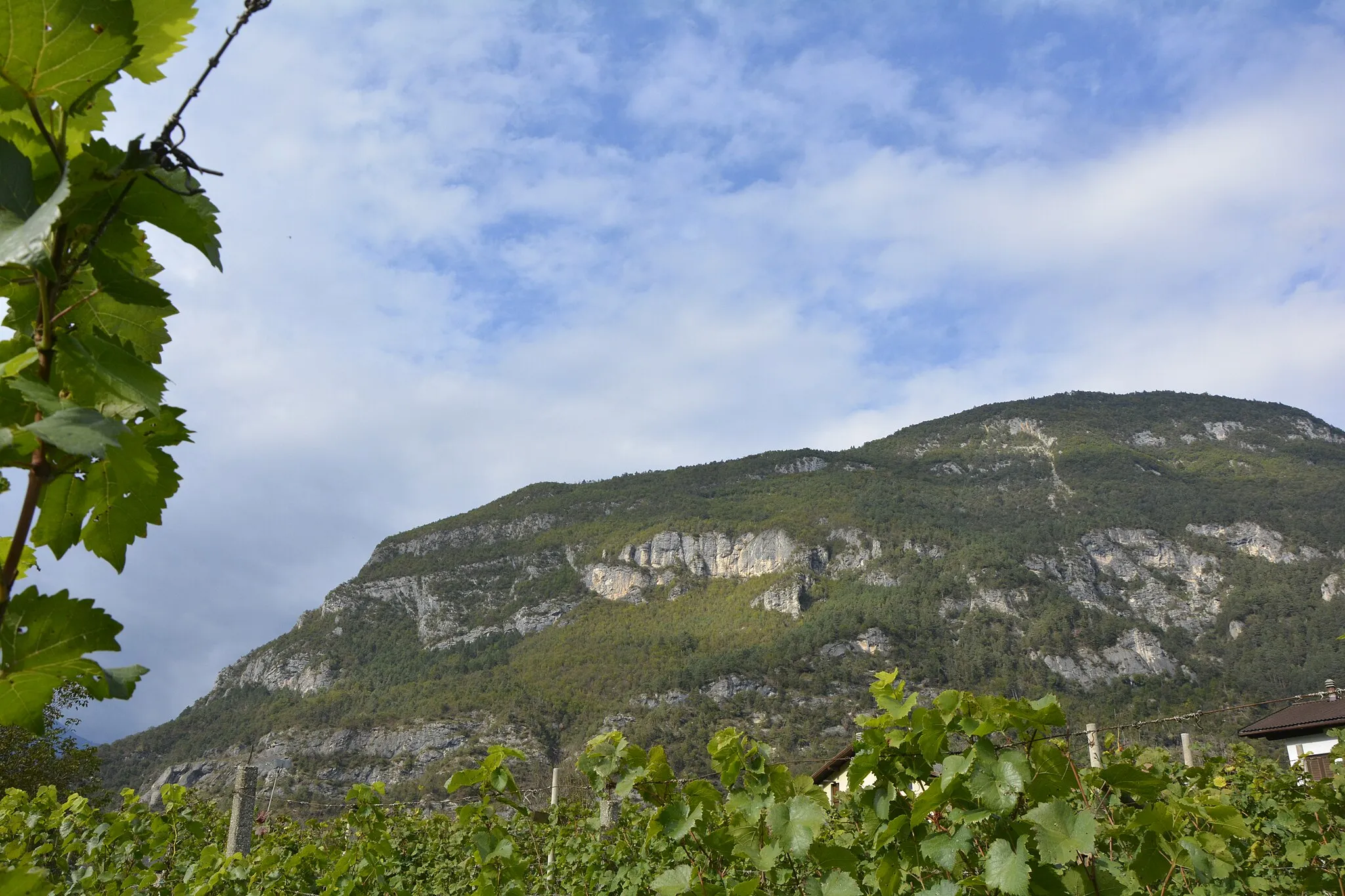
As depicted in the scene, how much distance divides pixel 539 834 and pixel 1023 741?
5.95 m

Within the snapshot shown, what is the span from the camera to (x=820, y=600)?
102312 millimetres

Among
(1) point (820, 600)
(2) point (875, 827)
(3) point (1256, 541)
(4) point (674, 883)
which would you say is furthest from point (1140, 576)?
(4) point (674, 883)

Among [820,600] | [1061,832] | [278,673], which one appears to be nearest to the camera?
[1061,832]

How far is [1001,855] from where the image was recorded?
5.05 feet

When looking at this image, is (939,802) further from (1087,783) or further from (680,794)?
(680,794)

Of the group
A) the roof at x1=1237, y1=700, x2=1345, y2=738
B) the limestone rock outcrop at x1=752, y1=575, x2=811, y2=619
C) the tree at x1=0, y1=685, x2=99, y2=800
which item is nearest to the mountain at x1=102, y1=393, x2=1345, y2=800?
the limestone rock outcrop at x1=752, y1=575, x2=811, y2=619

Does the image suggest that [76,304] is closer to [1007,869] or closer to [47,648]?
[47,648]

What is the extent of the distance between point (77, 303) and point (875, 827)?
196 cm

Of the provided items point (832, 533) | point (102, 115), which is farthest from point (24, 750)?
point (832, 533)

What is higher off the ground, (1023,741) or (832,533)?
(832,533)

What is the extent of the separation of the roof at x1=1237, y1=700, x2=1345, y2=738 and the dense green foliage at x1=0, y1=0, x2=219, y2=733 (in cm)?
1970

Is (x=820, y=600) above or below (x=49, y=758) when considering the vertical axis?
above

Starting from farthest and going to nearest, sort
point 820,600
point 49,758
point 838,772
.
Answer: point 820,600 → point 49,758 → point 838,772

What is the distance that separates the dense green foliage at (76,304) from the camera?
530mm
